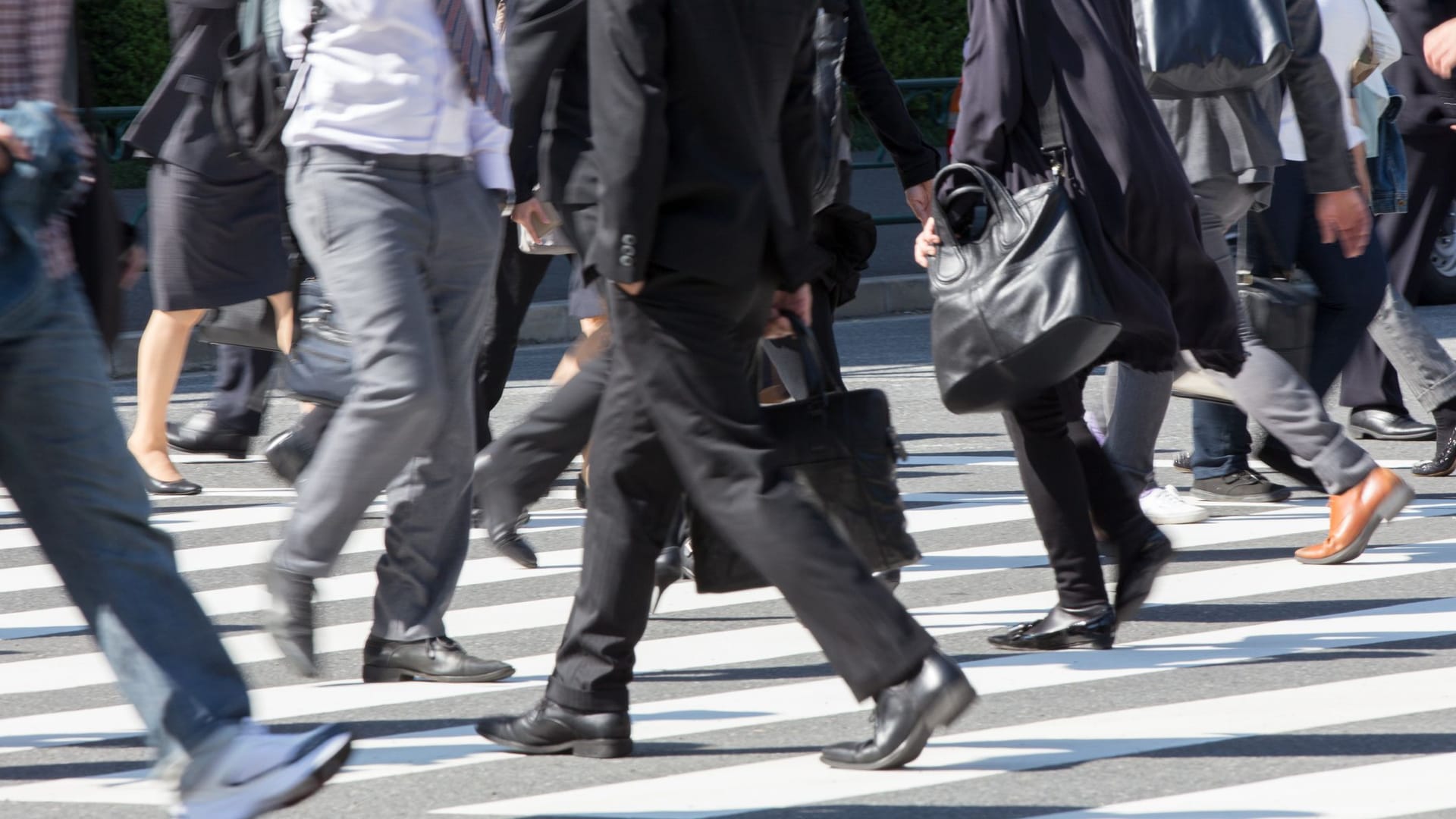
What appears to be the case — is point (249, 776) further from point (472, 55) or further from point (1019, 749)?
point (472, 55)

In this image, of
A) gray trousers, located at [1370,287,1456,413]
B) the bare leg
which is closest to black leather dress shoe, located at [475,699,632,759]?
the bare leg

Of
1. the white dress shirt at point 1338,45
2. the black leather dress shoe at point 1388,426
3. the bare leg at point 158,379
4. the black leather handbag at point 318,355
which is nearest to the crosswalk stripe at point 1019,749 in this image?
the black leather handbag at point 318,355

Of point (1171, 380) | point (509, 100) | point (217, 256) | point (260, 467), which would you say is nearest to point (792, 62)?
point (509, 100)

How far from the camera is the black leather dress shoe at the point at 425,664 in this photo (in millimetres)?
4922

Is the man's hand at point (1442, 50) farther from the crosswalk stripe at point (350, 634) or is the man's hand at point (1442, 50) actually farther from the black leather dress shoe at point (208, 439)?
the black leather dress shoe at point (208, 439)

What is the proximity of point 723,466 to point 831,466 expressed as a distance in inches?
17.0

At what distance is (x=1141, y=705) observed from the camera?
15.2 feet

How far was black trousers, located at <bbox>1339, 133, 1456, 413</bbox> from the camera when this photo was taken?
28.5ft

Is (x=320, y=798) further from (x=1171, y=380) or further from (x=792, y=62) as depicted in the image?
(x=1171, y=380)

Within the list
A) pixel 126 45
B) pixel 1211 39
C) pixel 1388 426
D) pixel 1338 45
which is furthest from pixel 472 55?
pixel 126 45

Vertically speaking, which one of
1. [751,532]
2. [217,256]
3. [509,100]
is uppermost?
[509,100]

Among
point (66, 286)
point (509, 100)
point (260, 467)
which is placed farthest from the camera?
point (260, 467)

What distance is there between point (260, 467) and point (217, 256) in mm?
1007

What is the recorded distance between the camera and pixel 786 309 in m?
4.23
